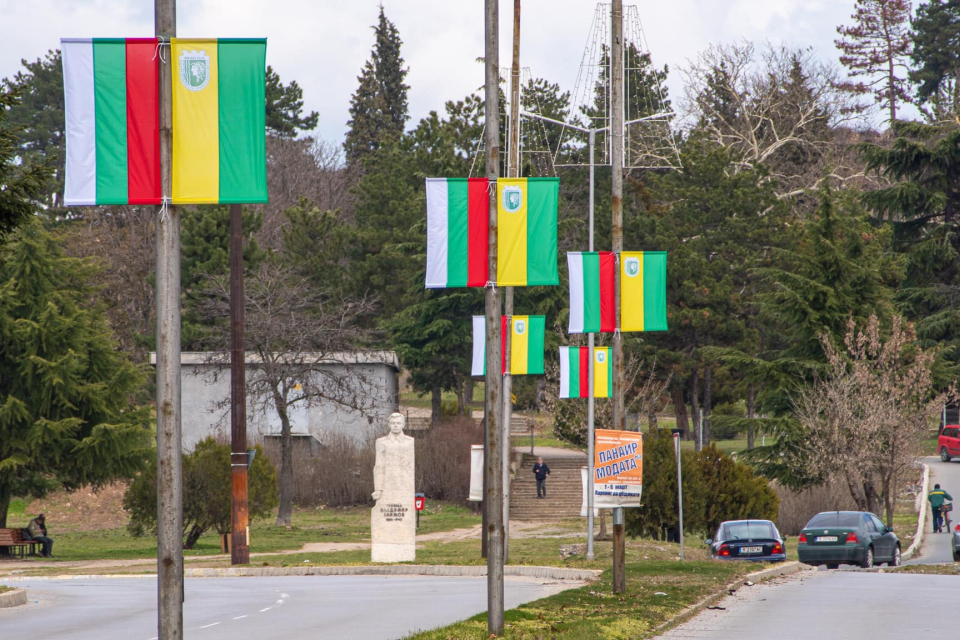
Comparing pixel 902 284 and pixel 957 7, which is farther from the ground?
pixel 957 7

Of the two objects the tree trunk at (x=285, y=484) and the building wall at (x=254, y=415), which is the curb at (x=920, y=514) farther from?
the building wall at (x=254, y=415)

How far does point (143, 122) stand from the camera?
923cm

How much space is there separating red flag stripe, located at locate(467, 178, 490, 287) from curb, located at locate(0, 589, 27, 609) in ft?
33.2

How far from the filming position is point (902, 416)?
3759 cm

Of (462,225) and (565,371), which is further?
(565,371)

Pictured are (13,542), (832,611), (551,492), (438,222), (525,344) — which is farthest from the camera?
(551,492)

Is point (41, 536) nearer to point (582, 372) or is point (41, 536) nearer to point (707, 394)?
point (582, 372)

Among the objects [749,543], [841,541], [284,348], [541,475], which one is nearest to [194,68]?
[749,543]

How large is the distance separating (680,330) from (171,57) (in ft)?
171

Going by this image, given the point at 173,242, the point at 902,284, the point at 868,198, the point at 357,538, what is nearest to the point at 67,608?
the point at 173,242

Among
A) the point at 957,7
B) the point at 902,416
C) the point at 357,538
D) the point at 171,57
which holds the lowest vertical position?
the point at 357,538

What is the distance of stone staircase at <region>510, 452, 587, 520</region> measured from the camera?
48281mm

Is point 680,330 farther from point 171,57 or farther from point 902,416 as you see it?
point 171,57

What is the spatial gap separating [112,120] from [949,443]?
52353 mm
